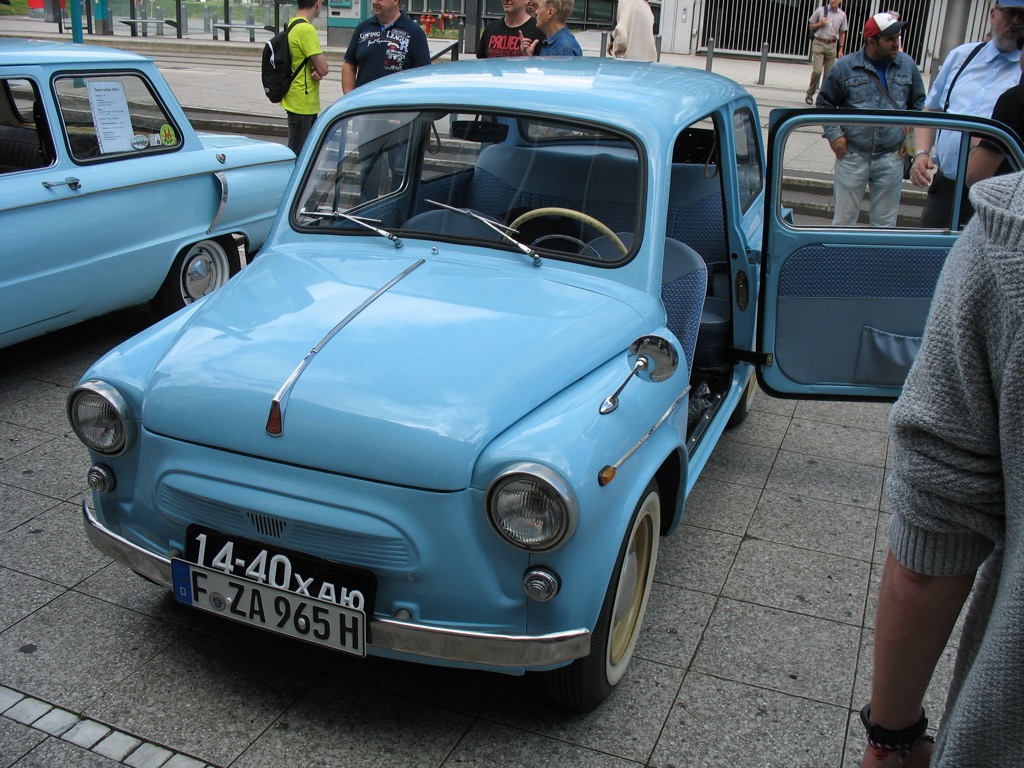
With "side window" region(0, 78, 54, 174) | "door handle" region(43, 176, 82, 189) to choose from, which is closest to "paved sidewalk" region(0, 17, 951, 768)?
"door handle" region(43, 176, 82, 189)

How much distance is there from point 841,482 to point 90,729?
133 inches

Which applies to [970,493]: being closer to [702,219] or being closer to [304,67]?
[702,219]

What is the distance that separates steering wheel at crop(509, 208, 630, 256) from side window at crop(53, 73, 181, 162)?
9.73 ft

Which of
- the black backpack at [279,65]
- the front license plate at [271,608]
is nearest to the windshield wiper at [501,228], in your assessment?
the front license plate at [271,608]

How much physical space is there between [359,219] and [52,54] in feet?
9.03

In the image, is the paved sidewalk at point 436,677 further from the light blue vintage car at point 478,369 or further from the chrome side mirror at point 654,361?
the chrome side mirror at point 654,361

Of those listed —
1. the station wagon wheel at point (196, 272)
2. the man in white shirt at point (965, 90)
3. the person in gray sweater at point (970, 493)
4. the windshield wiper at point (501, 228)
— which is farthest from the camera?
the station wagon wheel at point (196, 272)

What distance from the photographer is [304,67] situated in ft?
28.0

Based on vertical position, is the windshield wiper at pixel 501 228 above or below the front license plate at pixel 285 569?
above

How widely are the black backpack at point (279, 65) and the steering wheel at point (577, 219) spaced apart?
5302mm

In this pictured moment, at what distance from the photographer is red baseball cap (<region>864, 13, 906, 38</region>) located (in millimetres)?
6852

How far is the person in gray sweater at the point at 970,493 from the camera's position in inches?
47.8

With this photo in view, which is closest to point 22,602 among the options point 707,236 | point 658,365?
point 658,365

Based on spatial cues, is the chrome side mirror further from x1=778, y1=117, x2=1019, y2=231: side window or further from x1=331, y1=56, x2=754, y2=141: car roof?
x1=778, y1=117, x2=1019, y2=231: side window
